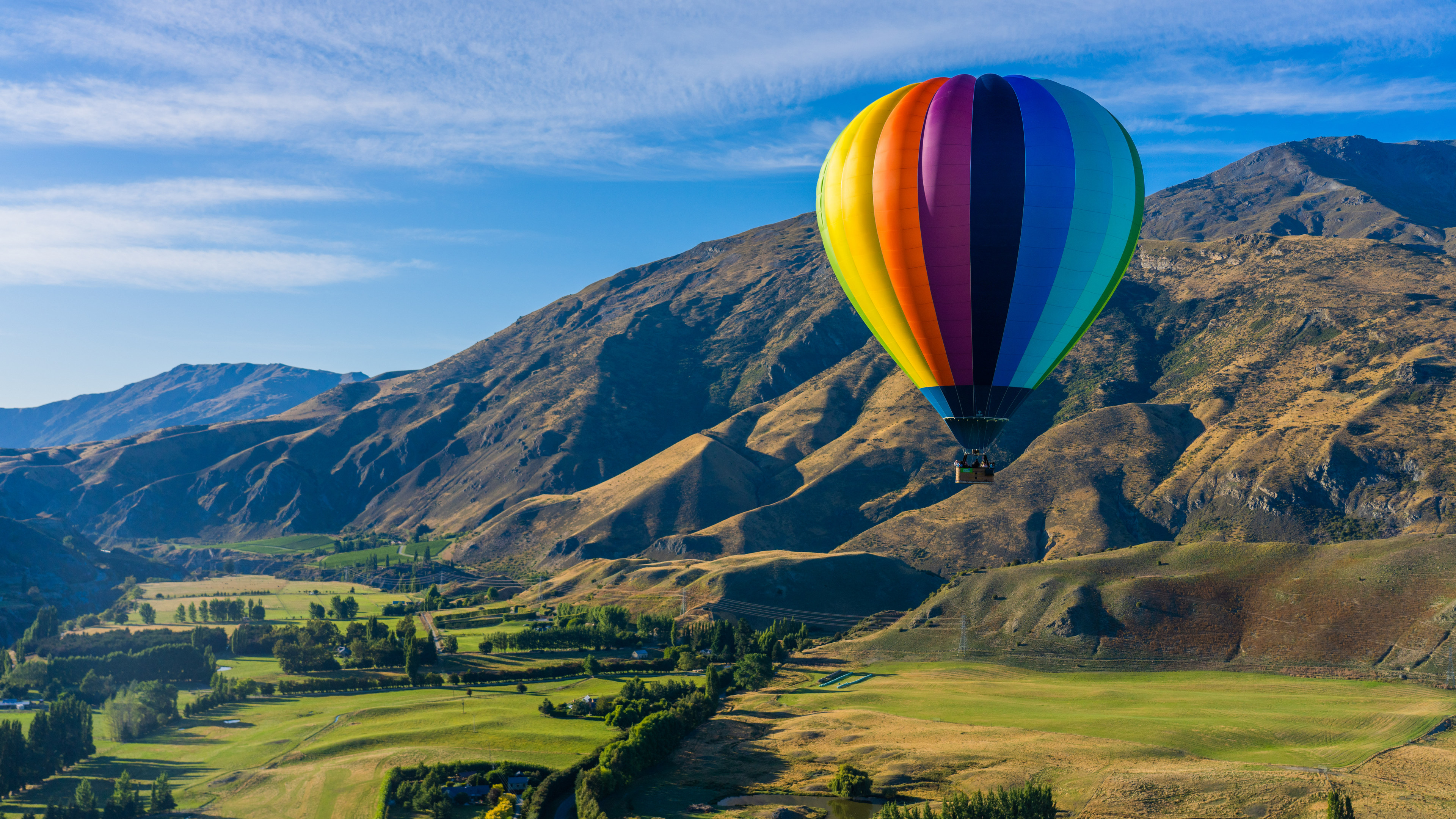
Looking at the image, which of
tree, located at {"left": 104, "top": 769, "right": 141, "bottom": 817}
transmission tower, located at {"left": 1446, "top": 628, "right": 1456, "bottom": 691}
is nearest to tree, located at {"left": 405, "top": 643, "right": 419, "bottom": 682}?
tree, located at {"left": 104, "top": 769, "right": 141, "bottom": 817}

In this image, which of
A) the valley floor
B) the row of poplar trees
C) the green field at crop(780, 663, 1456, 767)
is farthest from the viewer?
the row of poplar trees

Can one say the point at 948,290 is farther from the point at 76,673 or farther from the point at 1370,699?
the point at 76,673

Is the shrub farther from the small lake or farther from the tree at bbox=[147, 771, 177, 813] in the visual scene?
the tree at bbox=[147, 771, 177, 813]

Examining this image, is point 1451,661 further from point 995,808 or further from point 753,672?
point 753,672

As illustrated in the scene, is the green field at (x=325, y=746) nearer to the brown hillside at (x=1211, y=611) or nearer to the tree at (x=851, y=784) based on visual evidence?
the tree at (x=851, y=784)

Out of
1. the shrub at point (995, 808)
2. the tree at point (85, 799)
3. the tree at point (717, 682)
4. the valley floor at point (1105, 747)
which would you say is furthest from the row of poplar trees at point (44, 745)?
the shrub at point (995, 808)

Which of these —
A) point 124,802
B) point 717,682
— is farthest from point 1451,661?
point 124,802

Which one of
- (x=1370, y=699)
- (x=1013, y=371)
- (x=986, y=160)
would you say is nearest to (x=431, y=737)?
(x=1013, y=371)
